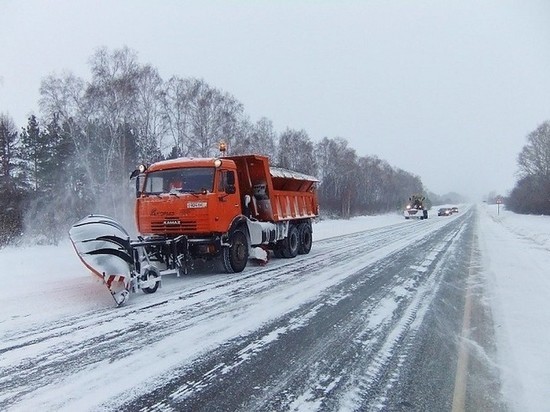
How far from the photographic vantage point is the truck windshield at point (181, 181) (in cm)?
982

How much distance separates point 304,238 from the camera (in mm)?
15414

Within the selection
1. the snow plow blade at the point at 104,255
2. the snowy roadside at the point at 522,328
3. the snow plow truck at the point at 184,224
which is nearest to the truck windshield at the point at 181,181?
the snow plow truck at the point at 184,224

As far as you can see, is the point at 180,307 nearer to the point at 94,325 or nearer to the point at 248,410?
the point at 94,325

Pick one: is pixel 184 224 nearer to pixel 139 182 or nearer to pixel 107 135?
pixel 139 182

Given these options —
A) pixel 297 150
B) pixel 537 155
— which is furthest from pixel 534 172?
pixel 297 150

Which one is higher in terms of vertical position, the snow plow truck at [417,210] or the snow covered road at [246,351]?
the snow plow truck at [417,210]

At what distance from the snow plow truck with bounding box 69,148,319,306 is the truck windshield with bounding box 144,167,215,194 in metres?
0.02

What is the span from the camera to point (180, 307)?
674 cm

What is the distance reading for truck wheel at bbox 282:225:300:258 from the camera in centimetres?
1396

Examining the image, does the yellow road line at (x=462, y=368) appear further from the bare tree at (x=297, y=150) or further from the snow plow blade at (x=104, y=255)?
the bare tree at (x=297, y=150)

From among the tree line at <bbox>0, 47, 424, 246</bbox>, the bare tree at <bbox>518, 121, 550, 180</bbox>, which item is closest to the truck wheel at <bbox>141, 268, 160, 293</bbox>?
the tree line at <bbox>0, 47, 424, 246</bbox>

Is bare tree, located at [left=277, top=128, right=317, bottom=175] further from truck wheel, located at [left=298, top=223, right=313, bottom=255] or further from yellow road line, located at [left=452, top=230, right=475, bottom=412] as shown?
yellow road line, located at [left=452, top=230, right=475, bottom=412]

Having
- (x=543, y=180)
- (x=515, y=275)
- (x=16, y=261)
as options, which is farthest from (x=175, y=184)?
(x=543, y=180)

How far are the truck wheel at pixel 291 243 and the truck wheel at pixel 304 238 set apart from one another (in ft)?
1.25
